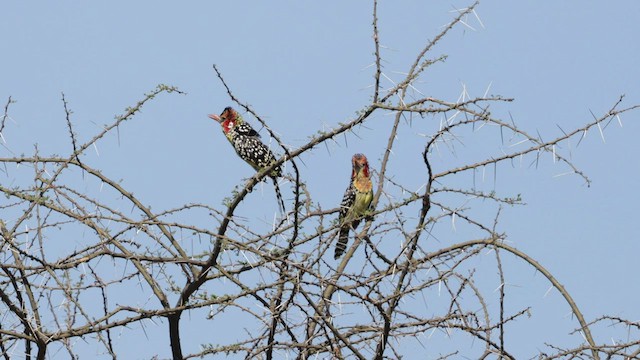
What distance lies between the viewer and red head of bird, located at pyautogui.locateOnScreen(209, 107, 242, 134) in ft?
31.2

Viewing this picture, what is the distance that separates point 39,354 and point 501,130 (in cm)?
240

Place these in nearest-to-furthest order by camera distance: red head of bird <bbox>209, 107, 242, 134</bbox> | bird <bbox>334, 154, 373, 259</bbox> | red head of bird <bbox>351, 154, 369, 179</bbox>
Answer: bird <bbox>334, 154, 373, 259</bbox> < red head of bird <bbox>351, 154, 369, 179</bbox> < red head of bird <bbox>209, 107, 242, 134</bbox>

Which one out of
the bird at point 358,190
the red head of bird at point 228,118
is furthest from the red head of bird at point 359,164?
the red head of bird at point 228,118

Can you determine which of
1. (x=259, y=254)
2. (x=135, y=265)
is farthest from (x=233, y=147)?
(x=259, y=254)

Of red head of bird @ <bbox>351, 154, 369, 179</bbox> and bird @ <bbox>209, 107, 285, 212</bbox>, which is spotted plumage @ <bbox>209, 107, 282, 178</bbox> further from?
red head of bird @ <bbox>351, 154, 369, 179</bbox>

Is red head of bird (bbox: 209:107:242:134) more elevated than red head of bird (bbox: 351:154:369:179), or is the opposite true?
red head of bird (bbox: 209:107:242:134)

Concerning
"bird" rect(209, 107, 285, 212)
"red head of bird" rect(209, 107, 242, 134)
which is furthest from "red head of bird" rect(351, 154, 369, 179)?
"red head of bird" rect(209, 107, 242, 134)

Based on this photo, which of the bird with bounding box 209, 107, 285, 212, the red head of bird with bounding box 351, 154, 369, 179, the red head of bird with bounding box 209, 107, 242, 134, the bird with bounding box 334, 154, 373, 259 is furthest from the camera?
the red head of bird with bounding box 209, 107, 242, 134

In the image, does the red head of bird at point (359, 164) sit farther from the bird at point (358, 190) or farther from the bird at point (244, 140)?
the bird at point (244, 140)

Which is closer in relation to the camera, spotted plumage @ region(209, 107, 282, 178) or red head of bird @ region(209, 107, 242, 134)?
spotted plumage @ region(209, 107, 282, 178)

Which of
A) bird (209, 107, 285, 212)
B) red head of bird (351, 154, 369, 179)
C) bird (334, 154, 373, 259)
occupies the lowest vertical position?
bird (334, 154, 373, 259)

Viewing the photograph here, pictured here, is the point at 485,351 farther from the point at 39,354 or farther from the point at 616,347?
the point at 39,354

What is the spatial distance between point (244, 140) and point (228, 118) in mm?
776

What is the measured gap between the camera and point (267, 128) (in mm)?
4191
